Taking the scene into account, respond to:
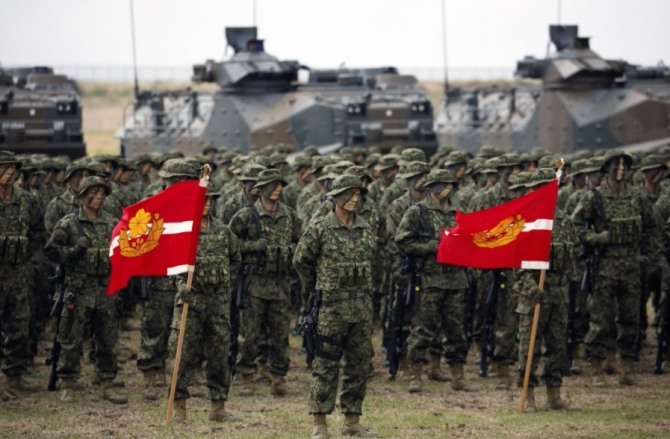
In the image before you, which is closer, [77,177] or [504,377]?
[504,377]

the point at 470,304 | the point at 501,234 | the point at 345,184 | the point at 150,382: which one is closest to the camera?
the point at 345,184

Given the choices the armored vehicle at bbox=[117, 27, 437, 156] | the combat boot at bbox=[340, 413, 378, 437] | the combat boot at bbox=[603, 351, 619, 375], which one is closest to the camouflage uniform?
the combat boot at bbox=[340, 413, 378, 437]

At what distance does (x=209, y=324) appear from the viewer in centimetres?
1386

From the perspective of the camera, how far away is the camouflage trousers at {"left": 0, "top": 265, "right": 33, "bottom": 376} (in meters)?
15.3

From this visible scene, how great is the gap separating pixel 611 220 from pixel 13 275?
645 centimetres

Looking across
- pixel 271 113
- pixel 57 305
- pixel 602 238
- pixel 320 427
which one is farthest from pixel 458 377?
pixel 271 113

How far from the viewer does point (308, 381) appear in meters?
16.8

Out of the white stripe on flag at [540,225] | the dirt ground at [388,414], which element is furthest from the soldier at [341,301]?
the white stripe on flag at [540,225]

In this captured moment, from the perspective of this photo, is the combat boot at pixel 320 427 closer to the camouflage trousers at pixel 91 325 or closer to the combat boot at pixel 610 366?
the camouflage trousers at pixel 91 325

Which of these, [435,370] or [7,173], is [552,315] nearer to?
[435,370]

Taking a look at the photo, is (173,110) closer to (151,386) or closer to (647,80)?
(647,80)

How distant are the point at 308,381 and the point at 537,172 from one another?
3.74 meters

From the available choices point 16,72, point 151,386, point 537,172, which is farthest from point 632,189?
point 16,72

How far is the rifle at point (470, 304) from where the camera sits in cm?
1784
